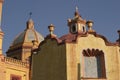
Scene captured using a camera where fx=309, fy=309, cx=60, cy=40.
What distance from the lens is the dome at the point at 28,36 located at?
46.2 meters

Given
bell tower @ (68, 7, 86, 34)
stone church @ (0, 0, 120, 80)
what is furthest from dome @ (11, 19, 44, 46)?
stone church @ (0, 0, 120, 80)

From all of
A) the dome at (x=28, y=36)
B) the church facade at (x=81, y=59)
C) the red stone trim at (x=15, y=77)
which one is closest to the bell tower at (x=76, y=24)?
the church facade at (x=81, y=59)

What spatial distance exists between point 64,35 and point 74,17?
298cm

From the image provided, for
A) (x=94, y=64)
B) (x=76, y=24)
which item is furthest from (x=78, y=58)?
(x=76, y=24)

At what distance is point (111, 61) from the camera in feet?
59.2

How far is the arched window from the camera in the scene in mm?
17719

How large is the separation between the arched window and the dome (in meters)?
27.8

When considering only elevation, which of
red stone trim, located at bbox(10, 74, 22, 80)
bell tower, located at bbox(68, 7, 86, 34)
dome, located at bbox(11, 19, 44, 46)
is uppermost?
dome, located at bbox(11, 19, 44, 46)

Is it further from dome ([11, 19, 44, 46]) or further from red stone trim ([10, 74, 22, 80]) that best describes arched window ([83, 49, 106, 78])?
dome ([11, 19, 44, 46])

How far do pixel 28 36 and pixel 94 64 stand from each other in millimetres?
29747

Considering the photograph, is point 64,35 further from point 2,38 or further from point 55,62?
point 2,38

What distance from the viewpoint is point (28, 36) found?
1848 inches

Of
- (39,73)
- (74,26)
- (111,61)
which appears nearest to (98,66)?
(111,61)

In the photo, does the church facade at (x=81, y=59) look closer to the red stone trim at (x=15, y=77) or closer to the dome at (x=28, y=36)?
the red stone trim at (x=15, y=77)
